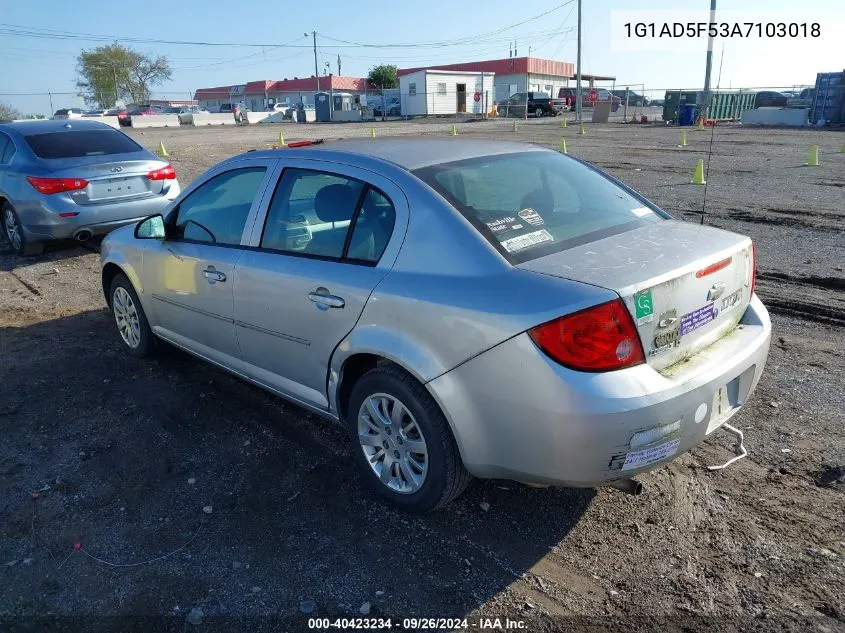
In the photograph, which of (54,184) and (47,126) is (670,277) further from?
(47,126)

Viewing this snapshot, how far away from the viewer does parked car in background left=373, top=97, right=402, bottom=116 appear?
177 feet

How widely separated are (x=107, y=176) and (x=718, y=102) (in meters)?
36.1

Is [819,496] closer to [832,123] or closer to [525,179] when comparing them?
[525,179]

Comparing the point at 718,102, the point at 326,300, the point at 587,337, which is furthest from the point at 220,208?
the point at 718,102

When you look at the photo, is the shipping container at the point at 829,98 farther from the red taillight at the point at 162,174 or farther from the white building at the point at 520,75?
the white building at the point at 520,75

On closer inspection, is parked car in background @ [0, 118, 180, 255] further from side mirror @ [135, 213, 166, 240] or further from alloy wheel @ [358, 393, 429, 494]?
alloy wheel @ [358, 393, 429, 494]

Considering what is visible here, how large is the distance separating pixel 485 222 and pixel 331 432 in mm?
1764

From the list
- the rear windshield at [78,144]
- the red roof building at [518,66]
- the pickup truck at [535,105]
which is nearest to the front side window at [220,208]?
the rear windshield at [78,144]

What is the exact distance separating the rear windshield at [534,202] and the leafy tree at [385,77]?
76362 millimetres

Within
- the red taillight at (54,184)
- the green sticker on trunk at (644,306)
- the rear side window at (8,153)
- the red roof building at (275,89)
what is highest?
the red roof building at (275,89)

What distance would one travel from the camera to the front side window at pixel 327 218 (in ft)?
10.3

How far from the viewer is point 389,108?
5550 cm

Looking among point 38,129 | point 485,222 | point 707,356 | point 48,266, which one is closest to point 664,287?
point 707,356

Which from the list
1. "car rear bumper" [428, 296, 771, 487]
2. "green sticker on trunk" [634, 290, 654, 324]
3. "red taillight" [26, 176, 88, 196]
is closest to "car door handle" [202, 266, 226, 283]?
"car rear bumper" [428, 296, 771, 487]
